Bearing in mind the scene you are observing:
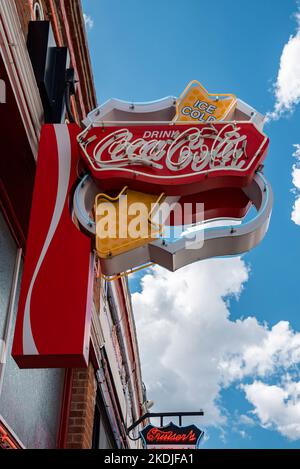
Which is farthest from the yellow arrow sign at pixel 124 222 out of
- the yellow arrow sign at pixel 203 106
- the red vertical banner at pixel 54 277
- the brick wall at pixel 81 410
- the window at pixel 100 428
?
the window at pixel 100 428

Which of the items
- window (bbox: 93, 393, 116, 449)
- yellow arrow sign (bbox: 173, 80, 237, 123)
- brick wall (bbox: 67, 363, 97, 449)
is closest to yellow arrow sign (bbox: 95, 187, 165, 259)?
yellow arrow sign (bbox: 173, 80, 237, 123)

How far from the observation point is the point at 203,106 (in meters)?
6.40

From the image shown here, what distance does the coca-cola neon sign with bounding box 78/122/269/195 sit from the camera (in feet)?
18.3

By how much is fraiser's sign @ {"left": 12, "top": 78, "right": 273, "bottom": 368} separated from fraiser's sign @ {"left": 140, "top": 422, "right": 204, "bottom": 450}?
28.9 ft

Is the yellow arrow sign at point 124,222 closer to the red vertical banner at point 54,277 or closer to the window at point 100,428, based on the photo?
the red vertical banner at point 54,277

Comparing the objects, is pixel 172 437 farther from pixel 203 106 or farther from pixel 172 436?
pixel 203 106

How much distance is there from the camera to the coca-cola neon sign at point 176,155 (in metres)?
5.57

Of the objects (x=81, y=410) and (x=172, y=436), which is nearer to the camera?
(x=81, y=410)

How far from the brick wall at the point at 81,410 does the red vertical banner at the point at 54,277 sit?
307cm

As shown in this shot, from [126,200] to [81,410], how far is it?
331 centimetres

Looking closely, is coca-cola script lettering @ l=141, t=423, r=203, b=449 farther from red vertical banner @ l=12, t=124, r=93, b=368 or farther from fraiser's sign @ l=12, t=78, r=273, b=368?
red vertical banner @ l=12, t=124, r=93, b=368

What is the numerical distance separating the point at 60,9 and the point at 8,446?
594cm

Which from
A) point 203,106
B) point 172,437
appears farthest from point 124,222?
point 172,437
